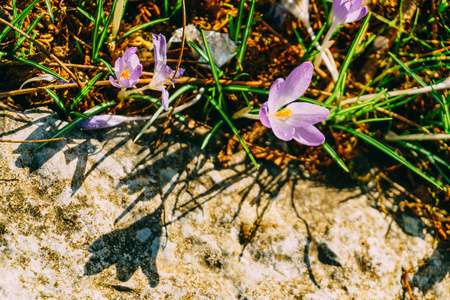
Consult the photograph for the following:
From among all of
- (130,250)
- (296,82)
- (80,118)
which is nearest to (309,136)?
(296,82)

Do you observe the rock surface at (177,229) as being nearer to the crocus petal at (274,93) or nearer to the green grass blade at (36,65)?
the green grass blade at (36,65)

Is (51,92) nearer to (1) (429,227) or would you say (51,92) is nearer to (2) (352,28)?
(2) (352,28)

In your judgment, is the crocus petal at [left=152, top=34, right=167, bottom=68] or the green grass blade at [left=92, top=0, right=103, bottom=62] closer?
the crocus petal at [left=152, top=34, right=167, bottom=68]

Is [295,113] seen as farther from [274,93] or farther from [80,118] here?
[80,118]

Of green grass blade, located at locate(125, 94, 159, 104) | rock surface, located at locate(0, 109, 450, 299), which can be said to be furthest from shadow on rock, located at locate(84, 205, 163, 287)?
green grass blade, located at locate(125, 94, 159, 104)

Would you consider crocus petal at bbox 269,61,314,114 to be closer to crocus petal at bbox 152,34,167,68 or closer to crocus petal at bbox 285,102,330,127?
crocus petal at bbox 285,102,330,127

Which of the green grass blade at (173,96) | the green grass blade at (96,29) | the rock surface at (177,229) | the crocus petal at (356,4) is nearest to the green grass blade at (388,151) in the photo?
the rock surface at (177,229)
